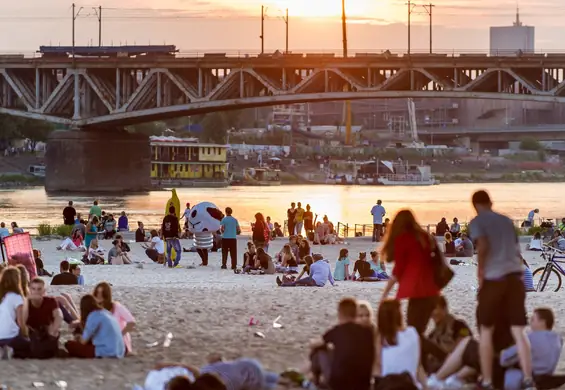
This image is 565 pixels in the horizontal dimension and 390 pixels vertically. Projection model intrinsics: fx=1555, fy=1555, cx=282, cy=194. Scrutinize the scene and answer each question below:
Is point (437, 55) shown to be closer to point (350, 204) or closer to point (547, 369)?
point (350, 204)

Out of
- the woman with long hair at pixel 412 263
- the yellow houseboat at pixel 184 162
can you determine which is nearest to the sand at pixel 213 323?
the woman with long hair at pixel 412 263

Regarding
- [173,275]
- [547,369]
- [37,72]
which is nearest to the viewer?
[547,369]

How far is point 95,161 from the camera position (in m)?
97.7

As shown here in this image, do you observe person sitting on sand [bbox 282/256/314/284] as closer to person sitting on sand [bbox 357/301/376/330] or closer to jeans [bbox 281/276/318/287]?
jeans [bbox 281/276/318/287]

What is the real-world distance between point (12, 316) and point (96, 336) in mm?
839

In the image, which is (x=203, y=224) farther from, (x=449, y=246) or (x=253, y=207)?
(x=253, y=207)

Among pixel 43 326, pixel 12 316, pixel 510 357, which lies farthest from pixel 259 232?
pixel 510 357

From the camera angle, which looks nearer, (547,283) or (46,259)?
(547,283)

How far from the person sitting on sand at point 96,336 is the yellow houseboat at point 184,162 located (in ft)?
414

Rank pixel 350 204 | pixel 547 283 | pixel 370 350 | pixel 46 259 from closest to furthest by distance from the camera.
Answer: pixel 370 350, pixel 547 283, pixel 46 259, pixel 350 204

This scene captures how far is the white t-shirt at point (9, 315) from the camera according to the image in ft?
49.5

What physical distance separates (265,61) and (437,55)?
10146mm

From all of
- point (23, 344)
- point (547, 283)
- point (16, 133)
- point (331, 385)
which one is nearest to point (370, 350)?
point (331, 385)

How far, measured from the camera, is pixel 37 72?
9281cm
